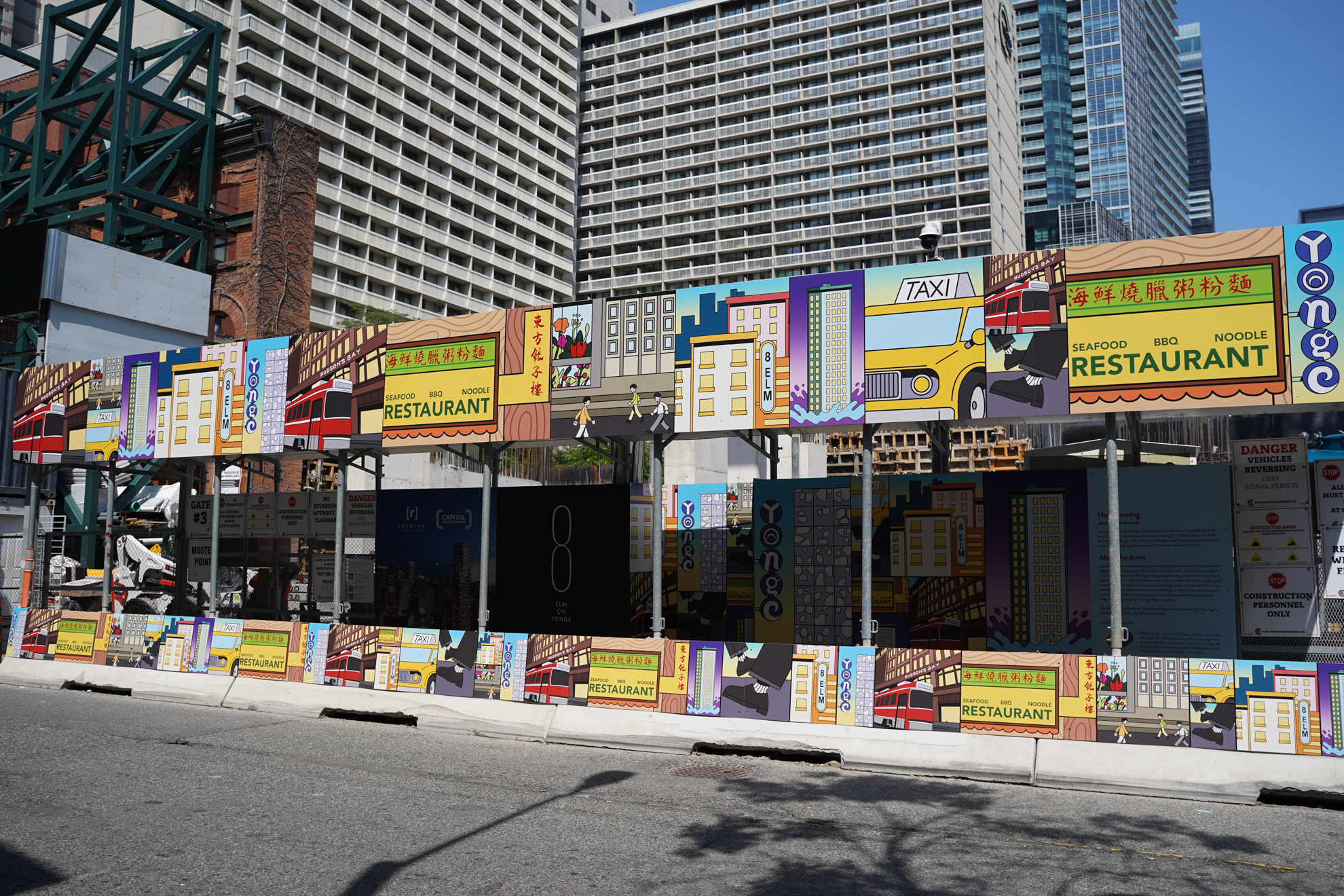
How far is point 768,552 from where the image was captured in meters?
15.8

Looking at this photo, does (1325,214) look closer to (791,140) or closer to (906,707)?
(791,140)

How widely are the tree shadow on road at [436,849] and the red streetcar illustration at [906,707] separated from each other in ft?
9.78

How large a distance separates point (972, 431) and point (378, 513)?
1599cm

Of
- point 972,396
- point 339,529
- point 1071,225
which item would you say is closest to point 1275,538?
point 972,396

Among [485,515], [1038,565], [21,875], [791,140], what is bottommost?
Result: [21,875]

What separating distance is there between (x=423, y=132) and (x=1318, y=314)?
284ft

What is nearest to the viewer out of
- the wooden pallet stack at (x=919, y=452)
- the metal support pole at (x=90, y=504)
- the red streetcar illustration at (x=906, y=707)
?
the red streetcar illustration at (x=906, y=707)

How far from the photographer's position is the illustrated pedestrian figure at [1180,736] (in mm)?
9781

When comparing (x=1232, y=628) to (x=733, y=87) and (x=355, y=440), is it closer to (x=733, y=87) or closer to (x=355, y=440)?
(x=355, y=440)

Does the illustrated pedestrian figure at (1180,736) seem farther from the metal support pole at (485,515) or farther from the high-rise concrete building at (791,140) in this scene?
the high-rise concrete building at (791,140)

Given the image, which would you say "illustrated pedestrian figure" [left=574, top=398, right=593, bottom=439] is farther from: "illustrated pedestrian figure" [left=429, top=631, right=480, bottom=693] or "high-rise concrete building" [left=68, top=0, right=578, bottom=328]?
"high-rise concrete building" [left=68, top=0, right=578, bottom=328]

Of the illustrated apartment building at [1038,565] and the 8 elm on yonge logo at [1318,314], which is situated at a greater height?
the 8 elm on yonge logo at [1318,314]

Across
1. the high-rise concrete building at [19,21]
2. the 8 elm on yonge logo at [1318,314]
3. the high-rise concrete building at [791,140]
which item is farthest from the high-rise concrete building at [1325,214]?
the high-rise concrete building at [19,21]

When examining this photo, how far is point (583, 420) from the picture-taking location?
1325 centimetres
